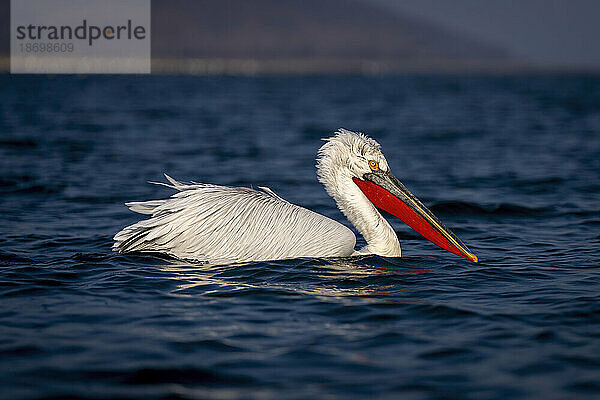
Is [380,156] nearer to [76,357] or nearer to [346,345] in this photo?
[346,345]

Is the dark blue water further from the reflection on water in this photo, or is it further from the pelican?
the pelican

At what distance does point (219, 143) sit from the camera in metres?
16.4

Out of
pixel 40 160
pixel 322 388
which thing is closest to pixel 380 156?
pixel 322 388

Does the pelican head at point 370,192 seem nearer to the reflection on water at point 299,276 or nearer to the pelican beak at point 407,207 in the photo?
the pelican beak at point 407,207

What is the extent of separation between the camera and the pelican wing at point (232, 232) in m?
5.71

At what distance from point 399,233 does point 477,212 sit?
4.66 feet

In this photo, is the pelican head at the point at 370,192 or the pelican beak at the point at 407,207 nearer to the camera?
the pelican beak at the point at 407,207

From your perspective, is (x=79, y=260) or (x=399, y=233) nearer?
(x=79, y=260)

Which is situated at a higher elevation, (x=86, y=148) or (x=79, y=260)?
(x=86, y=148)

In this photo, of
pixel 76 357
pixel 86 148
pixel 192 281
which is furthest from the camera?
pixel 86 148

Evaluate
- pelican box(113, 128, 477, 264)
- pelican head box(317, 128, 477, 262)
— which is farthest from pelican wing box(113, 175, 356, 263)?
pelican head box(317, 128, 477, 262)

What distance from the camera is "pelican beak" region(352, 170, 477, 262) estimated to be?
5.95 m

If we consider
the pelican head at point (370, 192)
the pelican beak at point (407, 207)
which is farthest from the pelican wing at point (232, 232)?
the pelican beak at point (407, 207)

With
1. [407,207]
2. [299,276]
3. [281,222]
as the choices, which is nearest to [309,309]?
[299,276]
